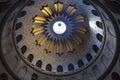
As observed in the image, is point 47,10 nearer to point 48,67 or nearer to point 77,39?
point 77,39

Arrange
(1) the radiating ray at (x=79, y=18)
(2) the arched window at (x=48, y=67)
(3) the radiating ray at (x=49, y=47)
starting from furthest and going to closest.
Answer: (3) the radiating ray at (x=49, y=47) < (1) the radiating ray at (x=79, y=18) < (2) the arched window at (x=48, y=67)

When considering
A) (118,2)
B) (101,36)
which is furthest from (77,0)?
(118,2)

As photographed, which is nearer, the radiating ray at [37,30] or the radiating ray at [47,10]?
the radiating ray at [47,10]

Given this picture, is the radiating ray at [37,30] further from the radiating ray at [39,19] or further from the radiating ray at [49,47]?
the radiating ray at [49,47]

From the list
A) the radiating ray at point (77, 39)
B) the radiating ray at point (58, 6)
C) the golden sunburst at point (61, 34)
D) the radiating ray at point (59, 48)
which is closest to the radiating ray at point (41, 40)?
the golden sunburst at point (61, 34)

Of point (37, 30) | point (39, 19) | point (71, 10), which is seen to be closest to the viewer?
point (71, 10)

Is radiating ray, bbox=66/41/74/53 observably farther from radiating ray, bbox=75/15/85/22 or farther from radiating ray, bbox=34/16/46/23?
radiating ray, bbox=34/16/46/23

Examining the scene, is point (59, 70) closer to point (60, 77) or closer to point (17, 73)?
point (60, 77)

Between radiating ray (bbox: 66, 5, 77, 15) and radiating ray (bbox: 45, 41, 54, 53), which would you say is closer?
radiating ray (bbox: 66, 5, 77, 15)

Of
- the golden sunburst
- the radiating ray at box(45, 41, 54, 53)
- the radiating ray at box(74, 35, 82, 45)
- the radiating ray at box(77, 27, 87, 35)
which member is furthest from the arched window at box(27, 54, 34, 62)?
the radiating ray at box(77, 27, 87, 35)

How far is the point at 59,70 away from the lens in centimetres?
3262

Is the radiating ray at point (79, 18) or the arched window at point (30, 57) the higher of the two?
the radiating ray at point (79, 18)

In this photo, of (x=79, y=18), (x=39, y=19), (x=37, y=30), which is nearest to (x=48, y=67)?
(x=37, y=30)

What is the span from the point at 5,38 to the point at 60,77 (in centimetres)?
945
